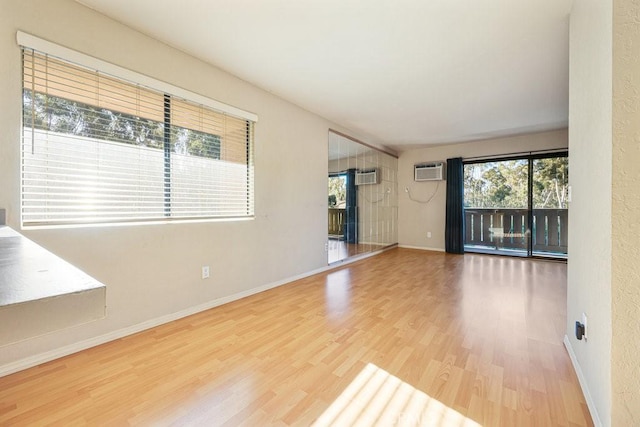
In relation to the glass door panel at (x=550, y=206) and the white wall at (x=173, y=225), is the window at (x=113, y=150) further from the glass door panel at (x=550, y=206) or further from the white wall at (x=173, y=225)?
the glass door panel at (x=550, y=206)

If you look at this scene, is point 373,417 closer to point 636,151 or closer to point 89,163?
point 636,151

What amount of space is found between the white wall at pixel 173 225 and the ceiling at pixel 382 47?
0.18 m

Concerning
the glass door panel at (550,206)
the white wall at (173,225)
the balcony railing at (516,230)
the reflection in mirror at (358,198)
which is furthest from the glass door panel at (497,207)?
the white wall at (173,225)

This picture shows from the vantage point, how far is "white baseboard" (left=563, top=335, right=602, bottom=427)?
1.26m

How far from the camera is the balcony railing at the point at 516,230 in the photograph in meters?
4.99

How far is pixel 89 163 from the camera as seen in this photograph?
1981 mm

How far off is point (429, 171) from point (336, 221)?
2.85 metres

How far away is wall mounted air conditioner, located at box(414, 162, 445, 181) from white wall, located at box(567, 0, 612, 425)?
13.6 feet

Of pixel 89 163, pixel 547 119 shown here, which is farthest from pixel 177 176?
pixel 547 119

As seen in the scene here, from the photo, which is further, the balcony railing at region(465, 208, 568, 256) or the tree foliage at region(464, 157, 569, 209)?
the balcony railing at region(465, 208, 568, 256)

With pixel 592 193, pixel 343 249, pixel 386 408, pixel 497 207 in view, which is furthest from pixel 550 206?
pixel 386 408

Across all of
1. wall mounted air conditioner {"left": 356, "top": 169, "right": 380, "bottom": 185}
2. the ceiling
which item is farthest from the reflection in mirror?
the ceiling

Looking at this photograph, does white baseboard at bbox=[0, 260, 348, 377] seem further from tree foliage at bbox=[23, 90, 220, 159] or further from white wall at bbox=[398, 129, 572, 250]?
white wall at bbox=[398, 129, 572, 250]

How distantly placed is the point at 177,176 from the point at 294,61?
1.55m
